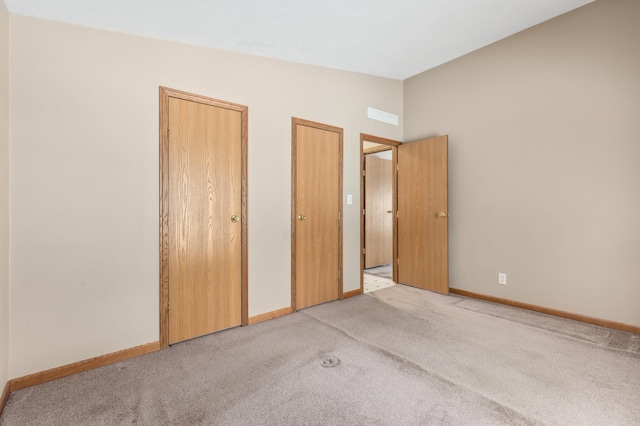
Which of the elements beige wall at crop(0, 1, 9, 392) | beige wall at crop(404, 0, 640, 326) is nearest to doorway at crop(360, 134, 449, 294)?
beige wall at crop(404, 0, 640, 326)

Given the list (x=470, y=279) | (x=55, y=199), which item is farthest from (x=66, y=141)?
(x=470, y=279)

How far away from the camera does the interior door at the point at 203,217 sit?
8.07 ft

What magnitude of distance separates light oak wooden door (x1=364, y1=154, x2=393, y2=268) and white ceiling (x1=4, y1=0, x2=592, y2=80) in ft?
7.52

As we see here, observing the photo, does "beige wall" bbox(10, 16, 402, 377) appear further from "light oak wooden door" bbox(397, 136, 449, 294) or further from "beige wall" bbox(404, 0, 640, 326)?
"beige wall" bbox(404, 0, 640, 326)

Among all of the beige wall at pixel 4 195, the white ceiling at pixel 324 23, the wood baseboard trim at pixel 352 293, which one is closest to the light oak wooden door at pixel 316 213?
the wood baseboard trim at pixel 352 293

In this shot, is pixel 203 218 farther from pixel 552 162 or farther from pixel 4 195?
pixel 552 162

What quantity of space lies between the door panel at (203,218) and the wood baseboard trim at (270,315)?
16 cm

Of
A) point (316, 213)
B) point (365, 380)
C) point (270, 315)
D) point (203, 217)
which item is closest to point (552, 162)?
point (316, 213)

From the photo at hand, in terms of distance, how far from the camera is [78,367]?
204cm

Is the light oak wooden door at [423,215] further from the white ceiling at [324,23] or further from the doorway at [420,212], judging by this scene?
the white ceiling at [324,23]

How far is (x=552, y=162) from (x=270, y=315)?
3.21 meters

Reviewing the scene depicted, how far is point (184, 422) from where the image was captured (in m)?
1.57

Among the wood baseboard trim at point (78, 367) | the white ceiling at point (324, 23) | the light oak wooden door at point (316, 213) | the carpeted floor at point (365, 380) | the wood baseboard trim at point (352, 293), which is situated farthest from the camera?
the wood baseboard trim at point (352, 293)

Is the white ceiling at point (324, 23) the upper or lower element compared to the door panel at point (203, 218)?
upper
